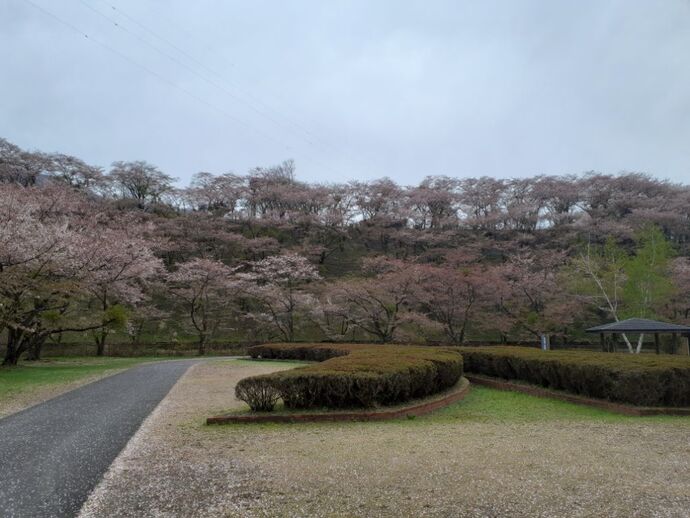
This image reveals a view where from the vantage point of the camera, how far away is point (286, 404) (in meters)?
7.39

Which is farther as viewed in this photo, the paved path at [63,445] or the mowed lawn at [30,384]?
the mowed lawn at [30,384]

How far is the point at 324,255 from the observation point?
43.8 metres

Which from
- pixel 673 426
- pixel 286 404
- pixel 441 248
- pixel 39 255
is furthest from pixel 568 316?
pixel 39 255

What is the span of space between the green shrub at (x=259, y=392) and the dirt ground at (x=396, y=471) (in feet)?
2.43

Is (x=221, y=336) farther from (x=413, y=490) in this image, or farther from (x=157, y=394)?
(x=413, y=490)

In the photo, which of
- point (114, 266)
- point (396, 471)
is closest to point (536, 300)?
point (114, 266)

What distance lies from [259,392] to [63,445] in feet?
8.66

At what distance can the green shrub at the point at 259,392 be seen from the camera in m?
7.16

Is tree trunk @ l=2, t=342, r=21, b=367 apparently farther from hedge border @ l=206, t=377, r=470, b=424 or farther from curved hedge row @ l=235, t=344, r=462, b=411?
hedge border @ l=206, t=377, r=470, b=424

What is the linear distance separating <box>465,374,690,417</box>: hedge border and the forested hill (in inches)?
550

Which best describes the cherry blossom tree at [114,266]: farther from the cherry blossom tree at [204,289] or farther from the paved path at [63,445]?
the paved path at [63,445]

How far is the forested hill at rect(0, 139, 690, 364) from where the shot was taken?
1884 cm

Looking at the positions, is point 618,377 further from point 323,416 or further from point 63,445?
point 63,445

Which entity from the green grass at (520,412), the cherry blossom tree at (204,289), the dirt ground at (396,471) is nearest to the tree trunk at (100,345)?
the cherry blossom tree at (204,289)
